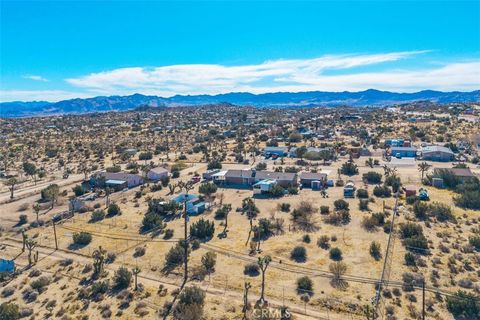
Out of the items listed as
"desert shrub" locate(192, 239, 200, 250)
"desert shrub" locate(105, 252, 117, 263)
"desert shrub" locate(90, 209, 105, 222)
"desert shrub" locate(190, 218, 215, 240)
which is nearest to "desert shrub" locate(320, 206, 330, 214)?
"desert shrub" locate(190, 218, 215, 240)

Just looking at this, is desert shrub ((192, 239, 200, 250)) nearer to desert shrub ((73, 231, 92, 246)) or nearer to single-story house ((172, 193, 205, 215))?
→ single-story house ((172, 193, 205, 215))

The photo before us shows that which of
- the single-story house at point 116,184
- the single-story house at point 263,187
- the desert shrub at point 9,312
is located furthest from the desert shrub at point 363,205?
the single-story house at point 116,184

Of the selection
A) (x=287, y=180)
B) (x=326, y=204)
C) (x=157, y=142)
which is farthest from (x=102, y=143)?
(x=326, y=204)

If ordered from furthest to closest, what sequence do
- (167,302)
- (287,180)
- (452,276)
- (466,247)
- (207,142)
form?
1. (207,142)
2. (287,180)
3. (466,247)
4. (452,276)
5. (167,302)

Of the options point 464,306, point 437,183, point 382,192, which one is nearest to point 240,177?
point 382,192

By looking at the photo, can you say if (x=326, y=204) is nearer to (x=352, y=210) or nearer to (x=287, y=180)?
(x=352, y=210)

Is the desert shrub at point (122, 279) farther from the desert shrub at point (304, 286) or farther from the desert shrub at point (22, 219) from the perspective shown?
the desert shrub at point (22, 219)
